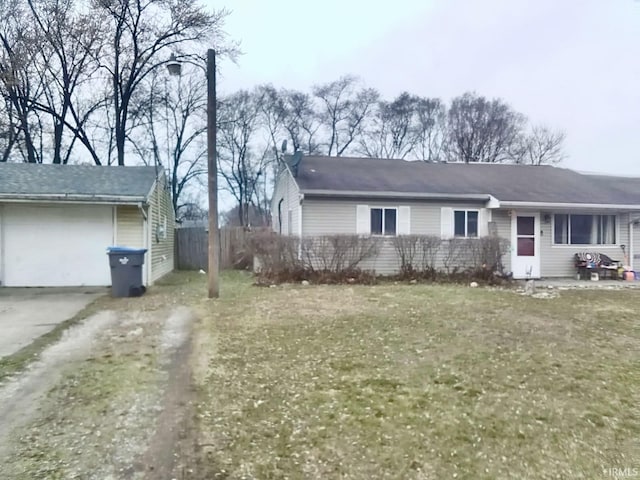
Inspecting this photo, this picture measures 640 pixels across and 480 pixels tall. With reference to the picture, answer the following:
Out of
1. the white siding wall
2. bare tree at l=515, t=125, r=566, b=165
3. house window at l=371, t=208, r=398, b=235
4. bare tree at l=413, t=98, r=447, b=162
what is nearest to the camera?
the white siding wall

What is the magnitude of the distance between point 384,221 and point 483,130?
23.5 meters

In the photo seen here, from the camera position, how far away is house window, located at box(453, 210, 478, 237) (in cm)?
1371

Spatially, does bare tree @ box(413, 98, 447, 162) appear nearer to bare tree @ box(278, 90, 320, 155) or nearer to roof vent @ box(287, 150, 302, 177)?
bare tree @ box(278, 90, 320, 155)

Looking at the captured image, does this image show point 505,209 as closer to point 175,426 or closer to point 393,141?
point 175,426

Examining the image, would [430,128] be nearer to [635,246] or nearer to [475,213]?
[635,246]

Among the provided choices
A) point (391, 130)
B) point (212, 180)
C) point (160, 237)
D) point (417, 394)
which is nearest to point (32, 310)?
point (212, 180)

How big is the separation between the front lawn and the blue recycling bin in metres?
3.13

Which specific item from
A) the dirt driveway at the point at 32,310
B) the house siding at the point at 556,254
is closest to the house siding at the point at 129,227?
the dirt driveway at the point at 32,310

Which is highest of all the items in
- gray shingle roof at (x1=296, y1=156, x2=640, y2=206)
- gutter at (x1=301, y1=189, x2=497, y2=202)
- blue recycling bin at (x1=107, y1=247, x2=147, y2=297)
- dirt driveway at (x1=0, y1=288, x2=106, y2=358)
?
gray shingle roof at (x1=296, y1=156, x2=640, y2=206)

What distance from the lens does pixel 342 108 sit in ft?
111

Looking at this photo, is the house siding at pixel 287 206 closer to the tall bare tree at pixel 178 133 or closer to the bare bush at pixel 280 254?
the bare bush at pixel 280 254

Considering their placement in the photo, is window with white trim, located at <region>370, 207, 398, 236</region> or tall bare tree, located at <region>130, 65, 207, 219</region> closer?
window with white trim, located at <region>370, 207, 398, 236</region>

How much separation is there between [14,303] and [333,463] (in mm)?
8359

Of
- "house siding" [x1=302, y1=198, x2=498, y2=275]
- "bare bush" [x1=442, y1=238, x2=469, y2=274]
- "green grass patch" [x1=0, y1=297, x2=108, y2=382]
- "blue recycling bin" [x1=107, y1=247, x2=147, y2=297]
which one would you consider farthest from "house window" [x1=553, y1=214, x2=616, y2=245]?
"green grass patch" [x1=0, y1=297, x2=108, y2=382]
